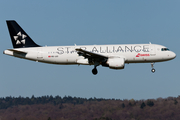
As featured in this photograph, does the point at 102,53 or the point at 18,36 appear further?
the point at 18,36

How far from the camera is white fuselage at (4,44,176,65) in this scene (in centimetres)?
5000

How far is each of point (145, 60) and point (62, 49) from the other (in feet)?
43.4

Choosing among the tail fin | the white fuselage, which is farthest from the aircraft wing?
the tail fin

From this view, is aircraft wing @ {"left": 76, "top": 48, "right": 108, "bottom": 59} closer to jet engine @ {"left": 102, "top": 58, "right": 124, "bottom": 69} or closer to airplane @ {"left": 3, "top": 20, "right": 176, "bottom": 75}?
airplane @ {"left": 3, "top": 20, "right": 176, "bottom": 75}

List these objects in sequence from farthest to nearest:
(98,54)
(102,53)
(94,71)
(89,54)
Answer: (94,71), (102,53), (89,54), (98,54)

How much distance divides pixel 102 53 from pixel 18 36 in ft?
49.8

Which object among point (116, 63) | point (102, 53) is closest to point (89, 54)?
point (102, 53)

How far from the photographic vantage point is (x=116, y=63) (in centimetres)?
4872

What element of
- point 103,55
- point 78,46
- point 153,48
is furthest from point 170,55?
point 78,46

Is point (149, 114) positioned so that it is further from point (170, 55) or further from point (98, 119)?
point (170, 55)

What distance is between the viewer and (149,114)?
113 m

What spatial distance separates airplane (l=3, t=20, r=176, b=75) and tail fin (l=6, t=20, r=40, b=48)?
886 mm

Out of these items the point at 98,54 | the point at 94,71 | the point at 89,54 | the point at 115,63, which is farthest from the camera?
the point at 94,71

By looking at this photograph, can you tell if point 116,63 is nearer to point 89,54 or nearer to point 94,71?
point 89,54
